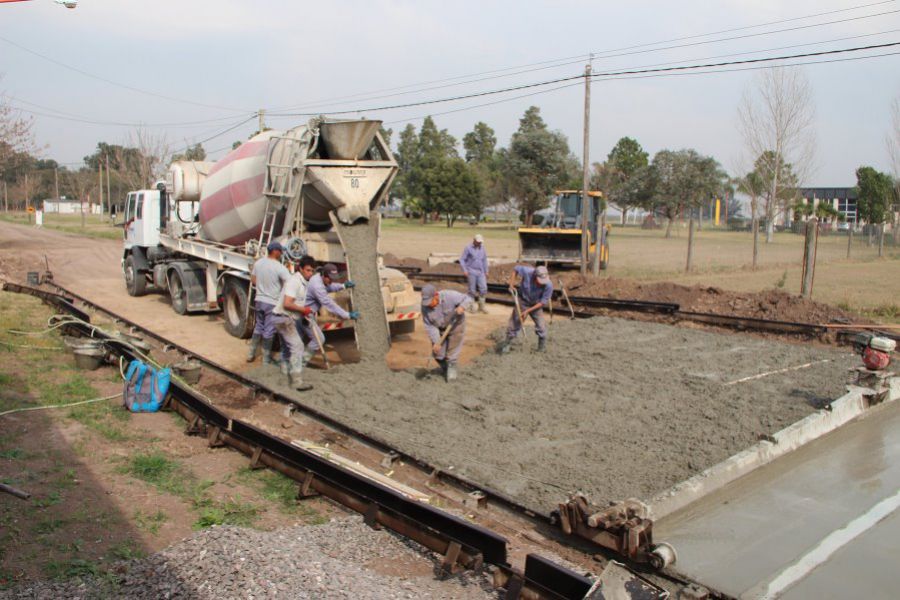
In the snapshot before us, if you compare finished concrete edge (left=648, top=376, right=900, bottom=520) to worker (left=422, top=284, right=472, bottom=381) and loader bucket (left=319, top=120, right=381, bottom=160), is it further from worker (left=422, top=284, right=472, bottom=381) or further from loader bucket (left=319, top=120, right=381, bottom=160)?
loader bucket (left=319, top=120, right=381, bottom=160)

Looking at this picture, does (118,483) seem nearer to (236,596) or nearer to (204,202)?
(236,596)

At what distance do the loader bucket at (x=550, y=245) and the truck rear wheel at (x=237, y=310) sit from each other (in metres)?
10.7

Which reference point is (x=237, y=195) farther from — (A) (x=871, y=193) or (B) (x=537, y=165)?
(A) (x=871, y=193)

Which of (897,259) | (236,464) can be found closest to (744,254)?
(897,259)

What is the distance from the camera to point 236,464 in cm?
646

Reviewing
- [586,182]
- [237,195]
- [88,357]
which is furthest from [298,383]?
[586,182]

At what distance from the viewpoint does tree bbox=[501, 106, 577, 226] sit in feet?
181

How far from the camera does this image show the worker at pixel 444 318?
8.75 m

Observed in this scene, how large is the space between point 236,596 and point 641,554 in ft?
8.22

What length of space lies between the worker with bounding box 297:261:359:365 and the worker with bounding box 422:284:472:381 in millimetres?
1227

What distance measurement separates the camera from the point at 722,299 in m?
14.5

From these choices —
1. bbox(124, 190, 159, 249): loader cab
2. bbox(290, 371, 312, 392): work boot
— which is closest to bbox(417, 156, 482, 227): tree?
bbox(124, 190, 159, 249): loader cab

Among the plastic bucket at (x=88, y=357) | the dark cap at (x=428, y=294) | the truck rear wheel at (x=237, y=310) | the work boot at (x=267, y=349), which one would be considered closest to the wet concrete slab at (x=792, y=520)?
the dark cap at (x=428, y=294)

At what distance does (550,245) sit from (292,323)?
13941 mm
